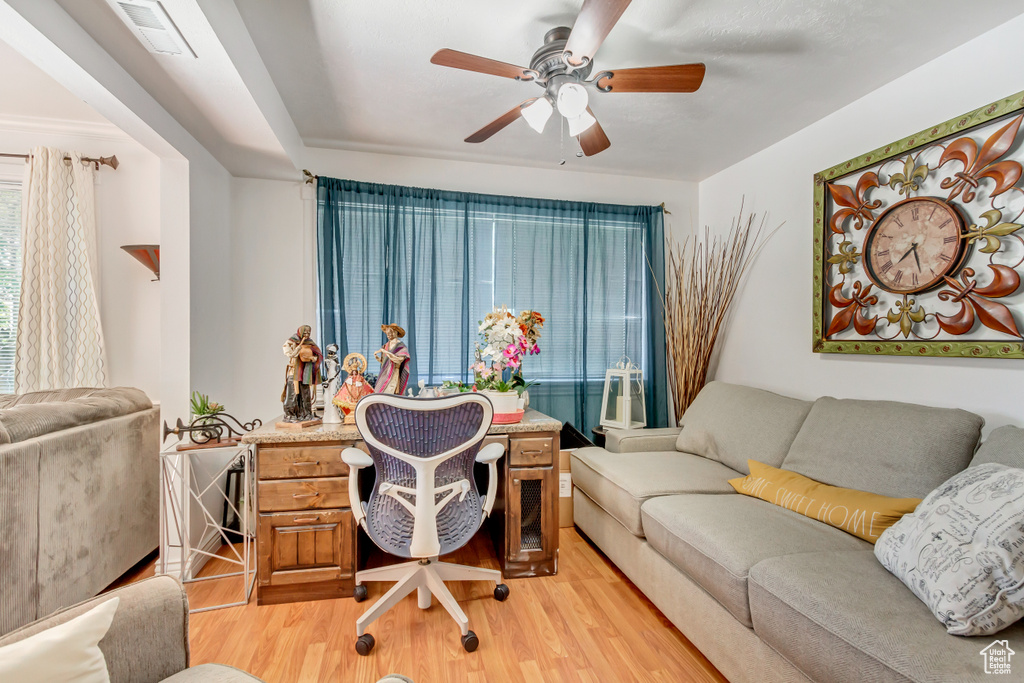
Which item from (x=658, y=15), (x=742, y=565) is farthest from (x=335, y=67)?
(x=742, y=565)

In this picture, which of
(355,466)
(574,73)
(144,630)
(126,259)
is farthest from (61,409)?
(574,73)

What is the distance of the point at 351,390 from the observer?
7.38 feet

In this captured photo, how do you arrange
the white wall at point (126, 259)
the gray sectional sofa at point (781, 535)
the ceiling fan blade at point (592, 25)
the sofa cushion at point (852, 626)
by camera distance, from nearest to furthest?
the sofa cushion at point (852, 626), the gray sectional sofa at point (781, 535), the ceiling fan blade at point (592, 25), the white wall at point (126, 259)

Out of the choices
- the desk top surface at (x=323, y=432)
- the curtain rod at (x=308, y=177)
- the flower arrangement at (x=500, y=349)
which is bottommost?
the desk top surface at (x=323, y=432)

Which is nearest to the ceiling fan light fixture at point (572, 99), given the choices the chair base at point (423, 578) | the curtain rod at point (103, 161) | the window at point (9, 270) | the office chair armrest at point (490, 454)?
the office chair armrest at point (490, 454)

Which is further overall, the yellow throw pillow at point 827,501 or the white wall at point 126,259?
the white wall at point 126,259

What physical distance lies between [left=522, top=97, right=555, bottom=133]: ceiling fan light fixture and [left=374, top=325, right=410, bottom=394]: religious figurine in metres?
1.19

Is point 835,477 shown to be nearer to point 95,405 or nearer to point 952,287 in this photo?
point 952,287

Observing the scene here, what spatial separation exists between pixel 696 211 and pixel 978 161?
76.2 inches

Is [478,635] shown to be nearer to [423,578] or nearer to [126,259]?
[423,578]

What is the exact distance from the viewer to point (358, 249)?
299 centimetres

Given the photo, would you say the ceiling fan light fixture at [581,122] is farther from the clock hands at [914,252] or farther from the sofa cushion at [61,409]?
the sofa cushion at [61,409]

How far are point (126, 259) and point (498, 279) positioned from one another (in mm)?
2355

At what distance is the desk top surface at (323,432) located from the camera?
6.46ft
